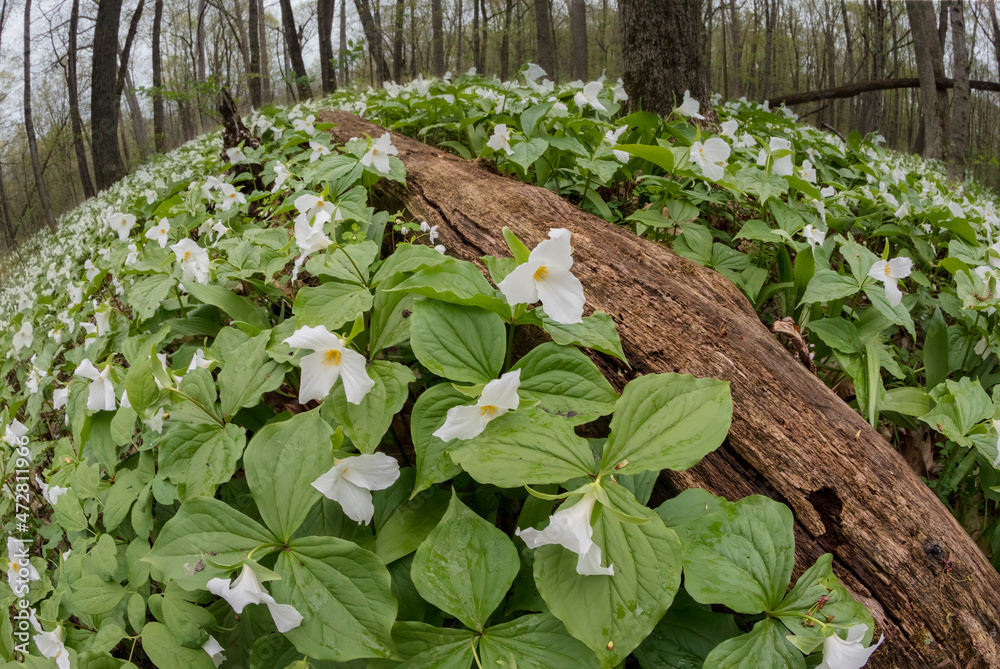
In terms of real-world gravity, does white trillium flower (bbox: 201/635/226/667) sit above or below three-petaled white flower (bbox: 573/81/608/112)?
below

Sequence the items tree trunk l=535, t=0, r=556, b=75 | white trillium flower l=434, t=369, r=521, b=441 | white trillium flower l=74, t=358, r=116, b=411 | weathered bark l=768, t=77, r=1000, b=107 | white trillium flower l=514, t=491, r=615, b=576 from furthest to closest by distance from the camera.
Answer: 1. tree trunk l=535, t=0, r=556, b=75
2. weathered bark l=768, t=77, r=1000, b=107
3. white trillium flower l=74, t=358, r=116, b=411
4. white trillium flower l=434, t=369, r=521, b=441
5. white trillium flower l=514, t=491, r=615, b=576

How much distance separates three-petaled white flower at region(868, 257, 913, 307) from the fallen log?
39cm

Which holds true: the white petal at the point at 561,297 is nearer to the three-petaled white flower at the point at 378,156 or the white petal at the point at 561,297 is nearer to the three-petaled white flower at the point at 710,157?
the three-petaled white flower at the point at 710,157

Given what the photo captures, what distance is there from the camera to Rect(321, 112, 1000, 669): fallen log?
1126 mm

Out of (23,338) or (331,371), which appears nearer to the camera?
(331,371)

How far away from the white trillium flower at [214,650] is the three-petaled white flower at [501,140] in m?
1.85

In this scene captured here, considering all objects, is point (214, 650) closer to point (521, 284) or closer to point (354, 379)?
point (354, 379)

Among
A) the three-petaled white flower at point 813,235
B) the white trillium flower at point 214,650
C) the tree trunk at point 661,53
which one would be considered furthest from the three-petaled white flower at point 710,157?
Result: the white trillium flower at point 214,650

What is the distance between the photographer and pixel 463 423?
3.27ft

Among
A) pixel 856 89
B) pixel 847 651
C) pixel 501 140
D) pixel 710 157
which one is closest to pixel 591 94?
pixel 501 140

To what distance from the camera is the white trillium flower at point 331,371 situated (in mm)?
1083

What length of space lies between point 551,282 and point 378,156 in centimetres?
130

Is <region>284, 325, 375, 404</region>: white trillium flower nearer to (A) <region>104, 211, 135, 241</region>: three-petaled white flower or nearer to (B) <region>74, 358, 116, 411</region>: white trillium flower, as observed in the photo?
(B) <region>74, 358, 116, 411</region>: white trillium flower

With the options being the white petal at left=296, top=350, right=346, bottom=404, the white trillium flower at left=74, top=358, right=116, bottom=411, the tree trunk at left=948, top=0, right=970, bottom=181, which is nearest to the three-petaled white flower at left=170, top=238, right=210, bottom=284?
the white trillium flower at left=74, top=358, right=116, bottom=411
